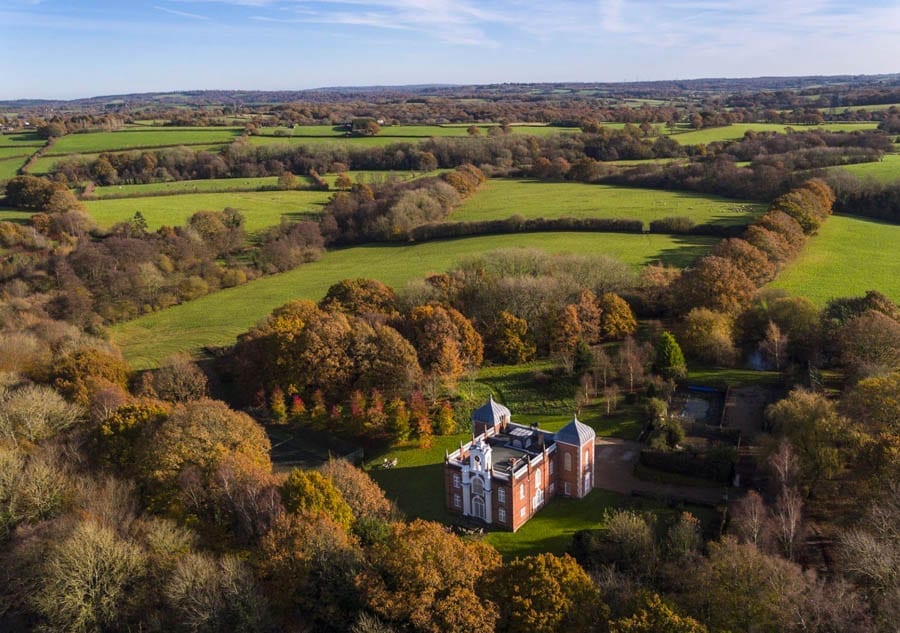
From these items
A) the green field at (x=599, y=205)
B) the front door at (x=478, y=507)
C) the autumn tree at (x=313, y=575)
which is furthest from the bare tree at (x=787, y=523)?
the green field at (x=599, y=205)

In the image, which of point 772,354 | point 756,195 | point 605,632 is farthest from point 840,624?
point 756,195

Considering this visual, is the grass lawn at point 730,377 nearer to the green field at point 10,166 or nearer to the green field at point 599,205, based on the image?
the green field at point 599,205

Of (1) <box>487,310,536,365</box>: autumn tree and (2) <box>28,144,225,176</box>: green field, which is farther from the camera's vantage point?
(2) <box>28,144,225,176</box>: green field

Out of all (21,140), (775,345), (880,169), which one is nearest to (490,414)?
(775,345)

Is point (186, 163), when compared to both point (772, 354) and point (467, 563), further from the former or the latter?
point (467, 563)

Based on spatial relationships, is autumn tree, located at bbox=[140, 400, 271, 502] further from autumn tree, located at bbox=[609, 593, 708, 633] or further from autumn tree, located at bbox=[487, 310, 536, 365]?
autumn tree, located at bbox=[609, 593, 708, 633]

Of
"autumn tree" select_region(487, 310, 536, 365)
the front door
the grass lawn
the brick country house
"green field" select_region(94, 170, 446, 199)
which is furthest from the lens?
"green field" select_region(94, 170, 446, 199)

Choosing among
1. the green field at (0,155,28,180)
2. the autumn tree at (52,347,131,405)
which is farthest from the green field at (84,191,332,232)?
the autumn tree at (52,347,131,405)
